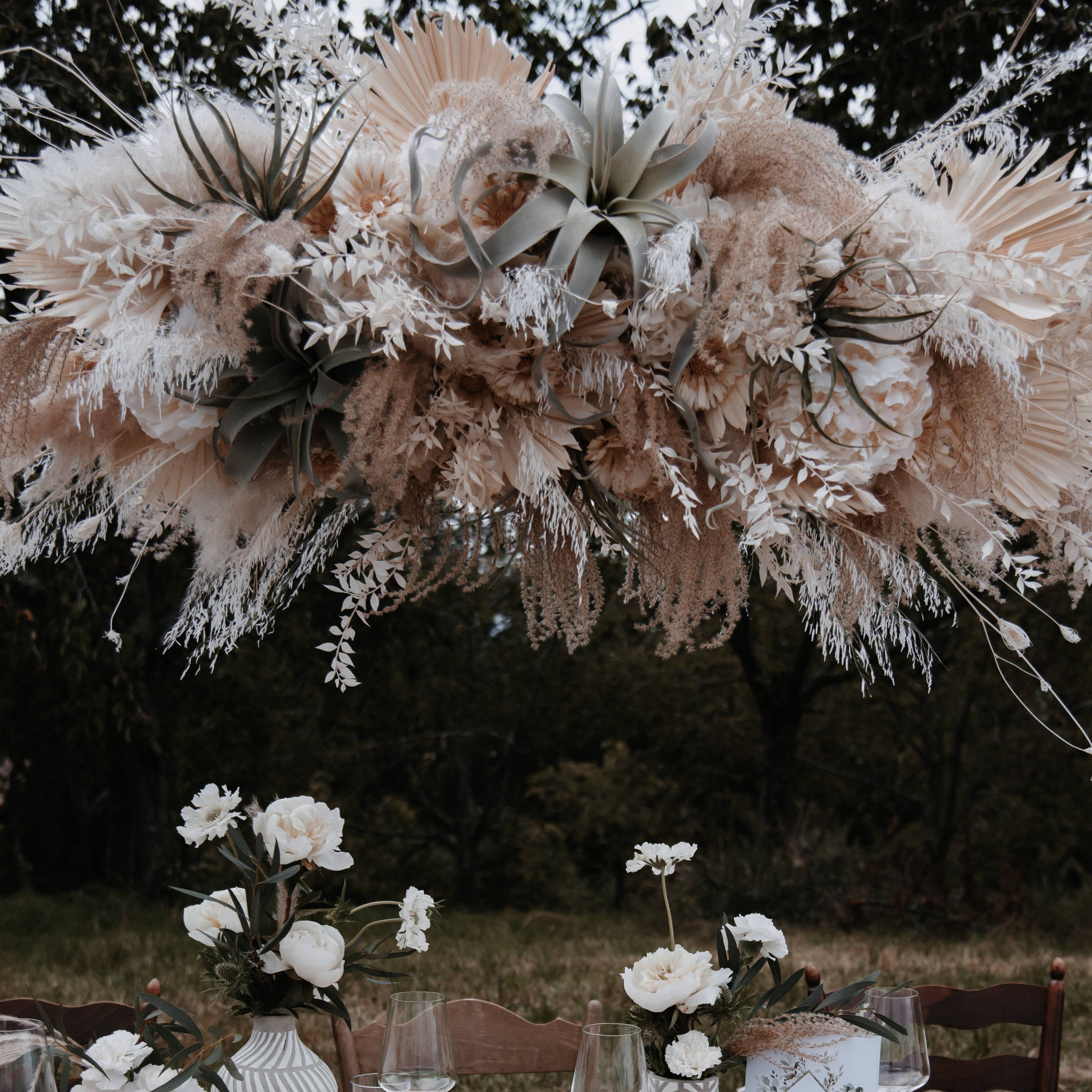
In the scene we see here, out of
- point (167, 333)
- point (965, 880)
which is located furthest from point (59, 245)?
point (965, 880)

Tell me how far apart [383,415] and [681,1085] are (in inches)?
29.5

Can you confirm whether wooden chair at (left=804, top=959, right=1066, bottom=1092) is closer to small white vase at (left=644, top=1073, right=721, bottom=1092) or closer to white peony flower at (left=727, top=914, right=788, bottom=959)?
white peony flower at (left=727, top=914, right=788, bottom=959)

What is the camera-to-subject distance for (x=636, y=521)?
3.13 ft

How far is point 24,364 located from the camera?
802mm

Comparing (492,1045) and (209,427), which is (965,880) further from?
(209,427)

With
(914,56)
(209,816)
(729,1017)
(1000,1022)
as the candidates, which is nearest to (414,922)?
(209,816)

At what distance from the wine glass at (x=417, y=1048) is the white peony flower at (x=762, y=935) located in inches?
14.2

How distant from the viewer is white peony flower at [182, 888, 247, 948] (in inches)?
41.3

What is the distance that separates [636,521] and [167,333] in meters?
0.42

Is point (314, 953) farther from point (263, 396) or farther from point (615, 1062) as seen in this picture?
point (263, 396)

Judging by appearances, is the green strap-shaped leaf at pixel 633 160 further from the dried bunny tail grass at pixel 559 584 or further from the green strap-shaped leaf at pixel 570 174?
the dried bunny tail grass at pixel 559 584

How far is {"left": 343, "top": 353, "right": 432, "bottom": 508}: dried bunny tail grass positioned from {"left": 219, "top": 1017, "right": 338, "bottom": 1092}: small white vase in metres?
0.57

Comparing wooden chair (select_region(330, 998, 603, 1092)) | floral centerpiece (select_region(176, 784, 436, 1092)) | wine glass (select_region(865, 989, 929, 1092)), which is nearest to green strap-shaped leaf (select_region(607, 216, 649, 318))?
floral centerpiece (select_region(176, 784, 436, 1092))

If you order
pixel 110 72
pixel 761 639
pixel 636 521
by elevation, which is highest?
pixel 110 72
